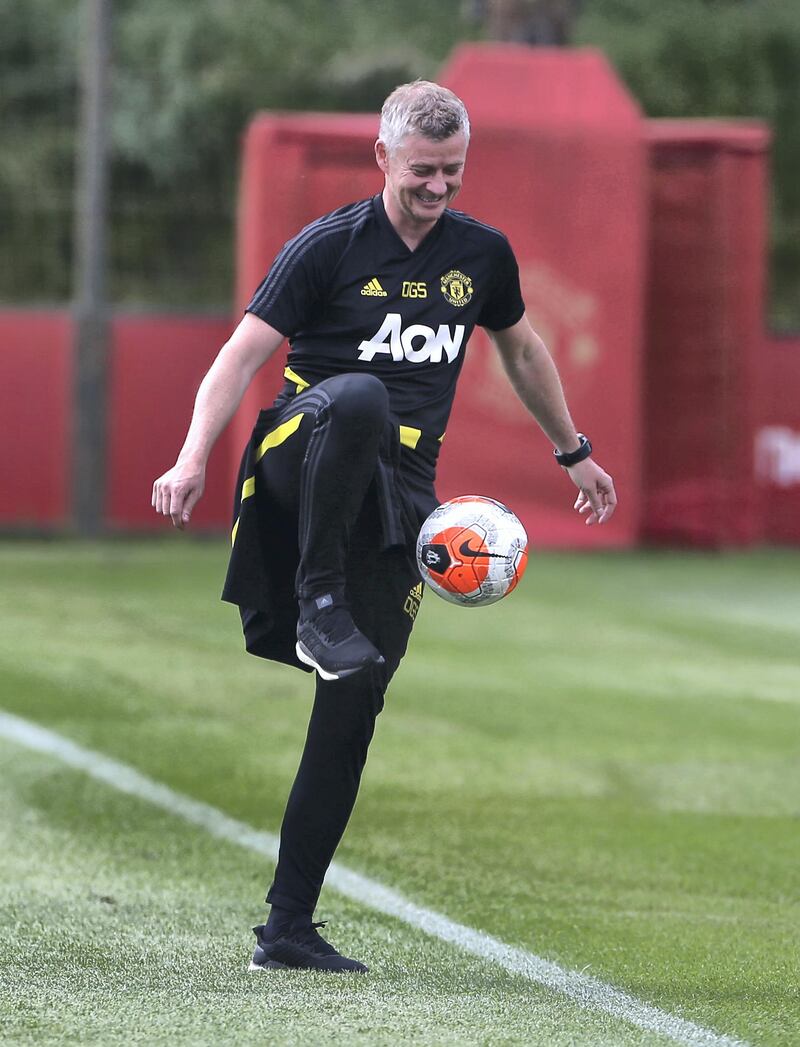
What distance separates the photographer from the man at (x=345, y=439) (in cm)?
435

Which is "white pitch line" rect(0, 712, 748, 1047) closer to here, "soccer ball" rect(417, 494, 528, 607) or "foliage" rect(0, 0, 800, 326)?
"soccer ball" rect(417, 494, 528, 607)

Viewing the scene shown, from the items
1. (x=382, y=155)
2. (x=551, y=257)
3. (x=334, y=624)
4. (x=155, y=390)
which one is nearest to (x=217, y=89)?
(x=155, y=390)

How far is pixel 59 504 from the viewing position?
18641 mm

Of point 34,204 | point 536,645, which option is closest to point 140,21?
point 34,204

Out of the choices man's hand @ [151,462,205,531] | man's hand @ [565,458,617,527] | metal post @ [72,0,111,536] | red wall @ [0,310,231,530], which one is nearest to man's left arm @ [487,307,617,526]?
man's hand @ [565,458,617,527]

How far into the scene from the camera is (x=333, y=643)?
4.35m

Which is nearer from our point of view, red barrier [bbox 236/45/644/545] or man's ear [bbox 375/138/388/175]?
man's ear [bbox 375/138/388/175]

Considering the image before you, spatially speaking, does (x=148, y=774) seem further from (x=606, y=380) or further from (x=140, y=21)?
(x=140, y=21)

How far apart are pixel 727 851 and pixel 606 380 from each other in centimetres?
1111

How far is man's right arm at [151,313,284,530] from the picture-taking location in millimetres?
4223

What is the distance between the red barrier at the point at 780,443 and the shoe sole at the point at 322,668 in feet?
49.5

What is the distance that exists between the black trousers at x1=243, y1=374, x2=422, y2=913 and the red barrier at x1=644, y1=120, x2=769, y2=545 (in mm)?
13713

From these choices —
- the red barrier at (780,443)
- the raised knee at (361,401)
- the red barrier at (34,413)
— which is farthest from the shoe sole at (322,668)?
the red barrier at (780,443)

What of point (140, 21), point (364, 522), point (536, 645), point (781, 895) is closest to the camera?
point (364, 522)
